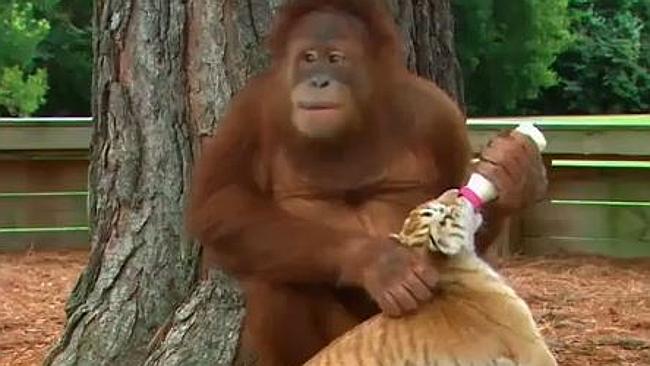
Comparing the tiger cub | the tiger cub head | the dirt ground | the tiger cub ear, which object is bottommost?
the dirt ground

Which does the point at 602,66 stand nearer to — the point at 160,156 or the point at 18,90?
the point at 18,90

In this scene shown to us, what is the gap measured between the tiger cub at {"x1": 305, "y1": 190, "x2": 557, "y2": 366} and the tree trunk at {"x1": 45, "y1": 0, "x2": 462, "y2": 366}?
1.45m

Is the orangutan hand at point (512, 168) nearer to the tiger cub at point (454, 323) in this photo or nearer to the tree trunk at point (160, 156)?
the tiger cub at point (454, 323)

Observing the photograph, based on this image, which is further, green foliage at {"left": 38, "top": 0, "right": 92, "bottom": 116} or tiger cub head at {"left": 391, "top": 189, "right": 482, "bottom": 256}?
green foliage at {"left": 38, "top": 0, "right": 92, "bottom": 116}

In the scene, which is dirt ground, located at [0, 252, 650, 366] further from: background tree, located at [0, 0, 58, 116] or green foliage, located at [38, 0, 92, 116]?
green foliage, located at [38, 0, 92, 116]

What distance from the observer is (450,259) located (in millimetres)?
2896

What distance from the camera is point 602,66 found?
29797 mm

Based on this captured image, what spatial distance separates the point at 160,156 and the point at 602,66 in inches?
1039

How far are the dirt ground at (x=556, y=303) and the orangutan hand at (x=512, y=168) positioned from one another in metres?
2.32

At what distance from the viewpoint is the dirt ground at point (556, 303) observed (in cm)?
585

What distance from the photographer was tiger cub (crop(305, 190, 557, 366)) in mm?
2801

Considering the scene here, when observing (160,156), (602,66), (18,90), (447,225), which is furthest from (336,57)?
(602,66)

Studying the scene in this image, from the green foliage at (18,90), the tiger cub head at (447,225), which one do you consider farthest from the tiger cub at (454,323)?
the green foliage at (18,90)

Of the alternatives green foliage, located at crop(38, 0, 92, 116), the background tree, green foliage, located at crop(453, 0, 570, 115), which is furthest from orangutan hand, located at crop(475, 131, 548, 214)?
green foliage, located at crop(453, 0, 570, 115)
